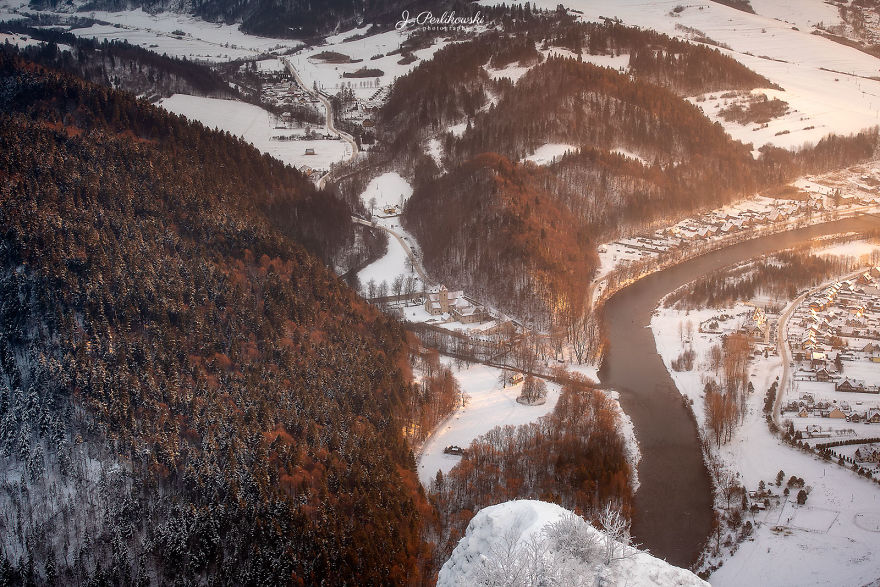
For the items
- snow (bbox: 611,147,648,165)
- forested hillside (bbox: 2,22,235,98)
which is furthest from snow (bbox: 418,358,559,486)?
forested hillside (bbox: 2,22,235,98)

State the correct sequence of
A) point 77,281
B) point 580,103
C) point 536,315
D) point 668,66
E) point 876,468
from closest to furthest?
point 876,468
point 77,281
point 536,315
point 580,103
point 668,66

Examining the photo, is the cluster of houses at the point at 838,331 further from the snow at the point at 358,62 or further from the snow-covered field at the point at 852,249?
the snow at the point at 358,62

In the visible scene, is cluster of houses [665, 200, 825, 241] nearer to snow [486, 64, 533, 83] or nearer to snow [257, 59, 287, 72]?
snow [486, 64, 533, 83]

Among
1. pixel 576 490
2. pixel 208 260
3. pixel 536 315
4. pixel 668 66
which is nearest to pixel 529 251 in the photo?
pixel 536 315

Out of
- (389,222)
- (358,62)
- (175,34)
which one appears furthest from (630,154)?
(175,34)

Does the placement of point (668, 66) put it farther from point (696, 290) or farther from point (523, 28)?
point (696, 290)

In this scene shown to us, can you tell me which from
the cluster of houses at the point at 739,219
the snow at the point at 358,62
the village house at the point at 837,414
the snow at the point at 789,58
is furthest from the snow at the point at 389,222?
the snow at the point at 789,58
